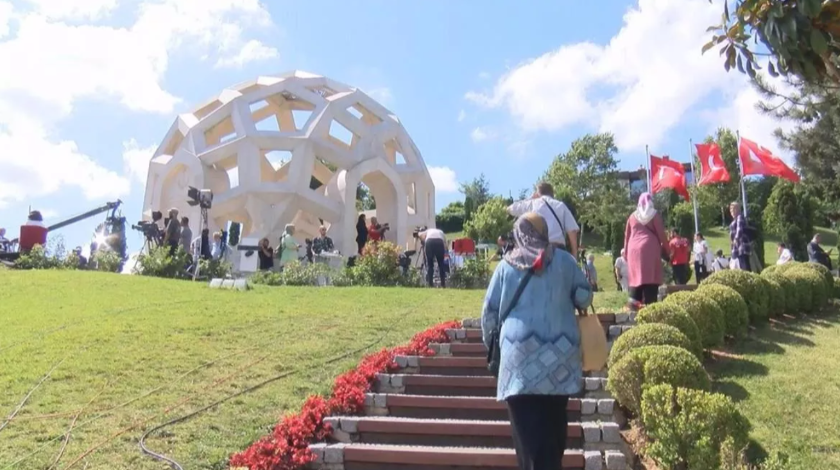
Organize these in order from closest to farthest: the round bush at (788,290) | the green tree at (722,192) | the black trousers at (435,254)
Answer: the round bush at (788,290) < the black trousers at (435,254) < the green tree at (722,192)

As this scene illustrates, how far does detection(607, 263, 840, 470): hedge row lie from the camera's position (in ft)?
16.9

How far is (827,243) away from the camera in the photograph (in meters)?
46.3

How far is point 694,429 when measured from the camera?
519 centimetres

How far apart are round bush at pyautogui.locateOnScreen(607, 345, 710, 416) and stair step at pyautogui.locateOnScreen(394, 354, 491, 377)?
1.86 meters

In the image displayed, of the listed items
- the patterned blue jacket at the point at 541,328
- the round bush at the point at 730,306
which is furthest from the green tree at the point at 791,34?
the round bush at the point at 730,306

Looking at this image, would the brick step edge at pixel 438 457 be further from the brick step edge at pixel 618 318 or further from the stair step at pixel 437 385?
the brick step edge at pixel 618 318

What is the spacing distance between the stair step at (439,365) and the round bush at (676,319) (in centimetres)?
176

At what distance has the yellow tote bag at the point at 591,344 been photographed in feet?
14.3

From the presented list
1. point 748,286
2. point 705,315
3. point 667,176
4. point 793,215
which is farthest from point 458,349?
point 793,215

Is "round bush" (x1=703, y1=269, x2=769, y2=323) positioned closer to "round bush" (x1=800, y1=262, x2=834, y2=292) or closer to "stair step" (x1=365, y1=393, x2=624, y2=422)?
"round bush" (x1=800, y1=262, x2=834, y2=292)

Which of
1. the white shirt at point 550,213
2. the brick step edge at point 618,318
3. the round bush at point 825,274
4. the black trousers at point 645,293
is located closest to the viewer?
the white shirt at point 550,213

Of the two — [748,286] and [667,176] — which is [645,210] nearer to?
[748,286]

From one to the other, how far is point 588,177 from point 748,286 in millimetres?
52108

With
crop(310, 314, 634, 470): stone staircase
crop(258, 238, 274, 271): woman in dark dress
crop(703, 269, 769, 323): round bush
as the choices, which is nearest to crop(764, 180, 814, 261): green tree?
crop(258, 238, 274, 271): woman in dark dress
